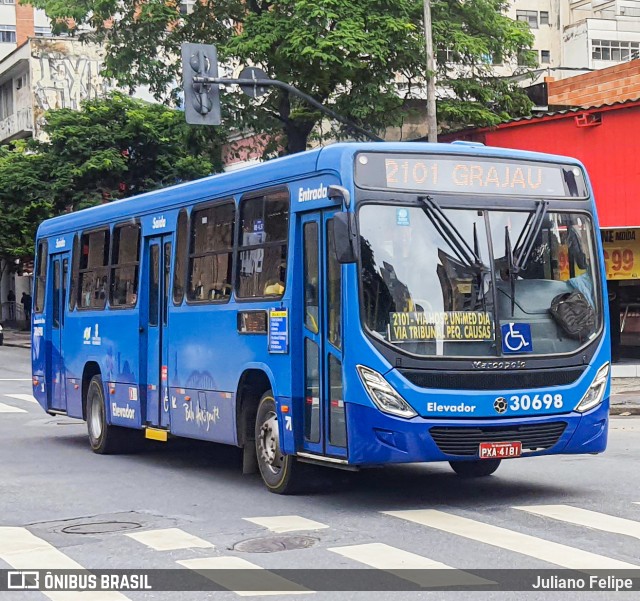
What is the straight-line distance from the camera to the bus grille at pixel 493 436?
10352mm

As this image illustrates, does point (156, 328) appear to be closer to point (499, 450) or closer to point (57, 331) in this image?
point (57, 331)

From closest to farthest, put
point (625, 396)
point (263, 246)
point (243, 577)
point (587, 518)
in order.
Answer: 1. point (243, 577)
2. point (587, 518)
3. point (263, 246)
4. point (625, 396)

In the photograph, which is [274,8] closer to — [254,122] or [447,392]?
[254,122]

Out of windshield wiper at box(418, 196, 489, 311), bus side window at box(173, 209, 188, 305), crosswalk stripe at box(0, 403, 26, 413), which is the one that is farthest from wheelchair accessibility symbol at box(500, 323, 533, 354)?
crosswalk stripe at box(0, 403, 26, 413)

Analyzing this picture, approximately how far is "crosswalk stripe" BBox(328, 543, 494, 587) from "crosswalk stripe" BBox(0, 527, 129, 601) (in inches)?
65.5

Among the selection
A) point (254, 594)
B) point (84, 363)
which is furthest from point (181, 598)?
point (84, 363)

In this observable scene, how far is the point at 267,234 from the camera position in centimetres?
1187

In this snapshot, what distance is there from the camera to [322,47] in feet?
107

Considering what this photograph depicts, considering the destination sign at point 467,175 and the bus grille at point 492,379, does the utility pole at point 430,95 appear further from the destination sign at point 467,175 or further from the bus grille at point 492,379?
the bus grille at point 492,379

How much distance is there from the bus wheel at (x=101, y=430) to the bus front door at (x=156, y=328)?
138cm

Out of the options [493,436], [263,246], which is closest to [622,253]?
[263,246]

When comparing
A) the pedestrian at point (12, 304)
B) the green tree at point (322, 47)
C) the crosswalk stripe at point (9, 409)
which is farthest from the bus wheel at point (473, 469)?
the pedestrian at point (12, 304)

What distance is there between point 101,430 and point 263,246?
Result: 5108 millimetres

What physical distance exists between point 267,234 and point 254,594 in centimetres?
505
